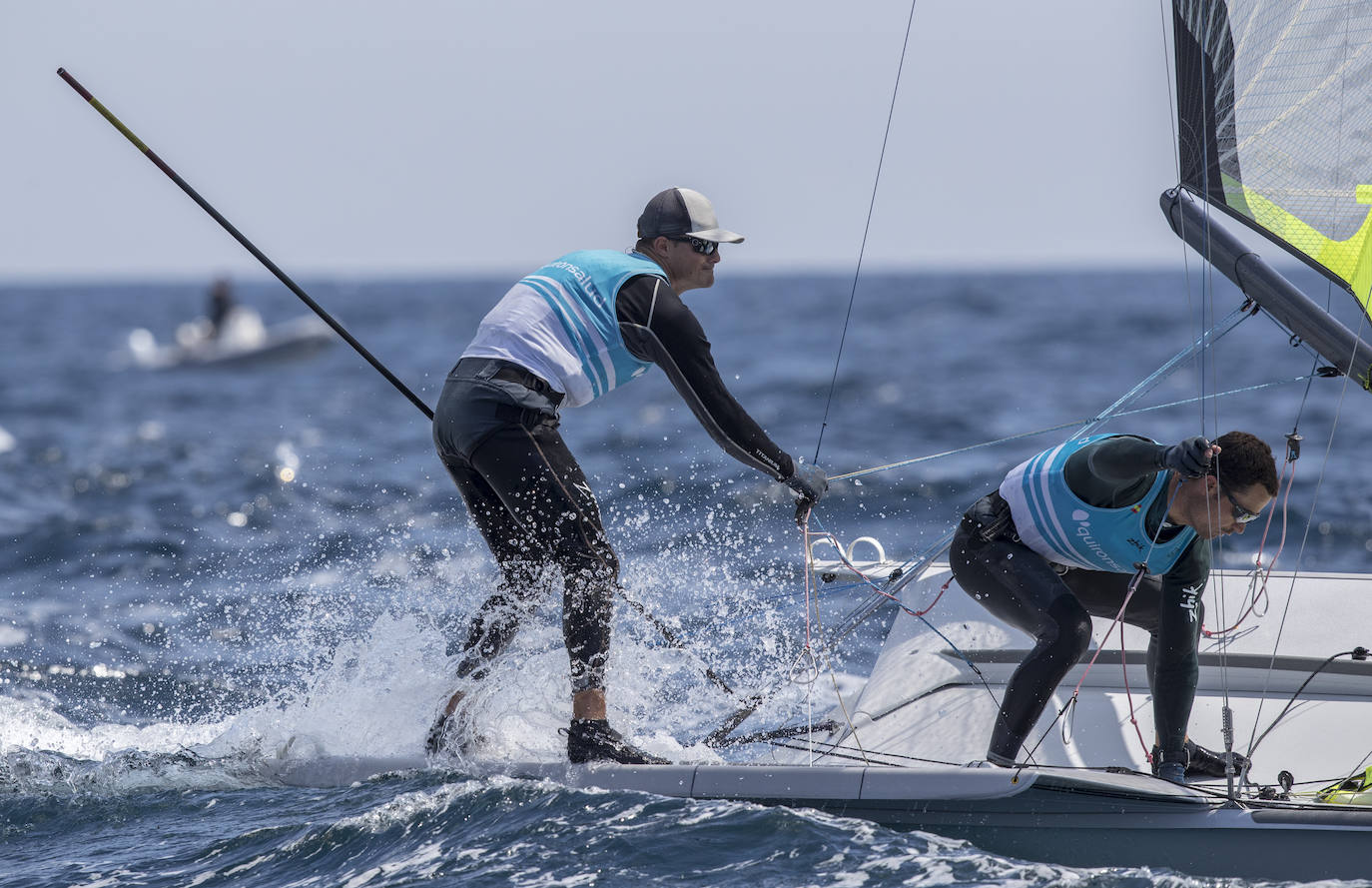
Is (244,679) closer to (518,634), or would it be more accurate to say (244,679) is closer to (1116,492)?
(518,634)

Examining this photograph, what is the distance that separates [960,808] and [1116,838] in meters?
0.30

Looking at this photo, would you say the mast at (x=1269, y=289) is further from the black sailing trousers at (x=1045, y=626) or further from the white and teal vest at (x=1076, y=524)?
the black sailing trousers at (x=1045, y=626)

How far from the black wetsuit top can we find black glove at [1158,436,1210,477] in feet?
2.61

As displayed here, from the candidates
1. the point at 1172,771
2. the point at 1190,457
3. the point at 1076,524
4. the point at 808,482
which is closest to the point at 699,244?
the point at 808,482

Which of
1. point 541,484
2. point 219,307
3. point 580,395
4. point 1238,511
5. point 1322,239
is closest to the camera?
point 1238,511

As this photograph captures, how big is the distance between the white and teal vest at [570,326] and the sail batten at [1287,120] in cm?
136

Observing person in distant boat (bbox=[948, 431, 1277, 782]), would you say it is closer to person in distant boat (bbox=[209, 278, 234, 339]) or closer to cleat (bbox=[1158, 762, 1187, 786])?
cleat (bbox=[1158, 762, 1187, 786])

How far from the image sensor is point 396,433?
12.9 meters

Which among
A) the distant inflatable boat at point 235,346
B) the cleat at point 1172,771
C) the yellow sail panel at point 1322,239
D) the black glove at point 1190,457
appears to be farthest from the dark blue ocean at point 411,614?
the distant inflatable boat at point 235,346

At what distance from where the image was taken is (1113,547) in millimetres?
3168

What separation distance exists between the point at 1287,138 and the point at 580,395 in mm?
1737

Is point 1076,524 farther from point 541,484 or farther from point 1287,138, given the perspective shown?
point 541,484

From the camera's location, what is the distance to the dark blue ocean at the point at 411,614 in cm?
294

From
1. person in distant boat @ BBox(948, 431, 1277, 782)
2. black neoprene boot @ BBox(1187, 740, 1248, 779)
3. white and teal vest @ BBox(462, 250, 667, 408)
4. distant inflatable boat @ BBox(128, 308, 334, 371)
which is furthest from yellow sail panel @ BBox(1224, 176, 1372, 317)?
distant inflatable boat @ BBox(128, 308, 334, 371)
